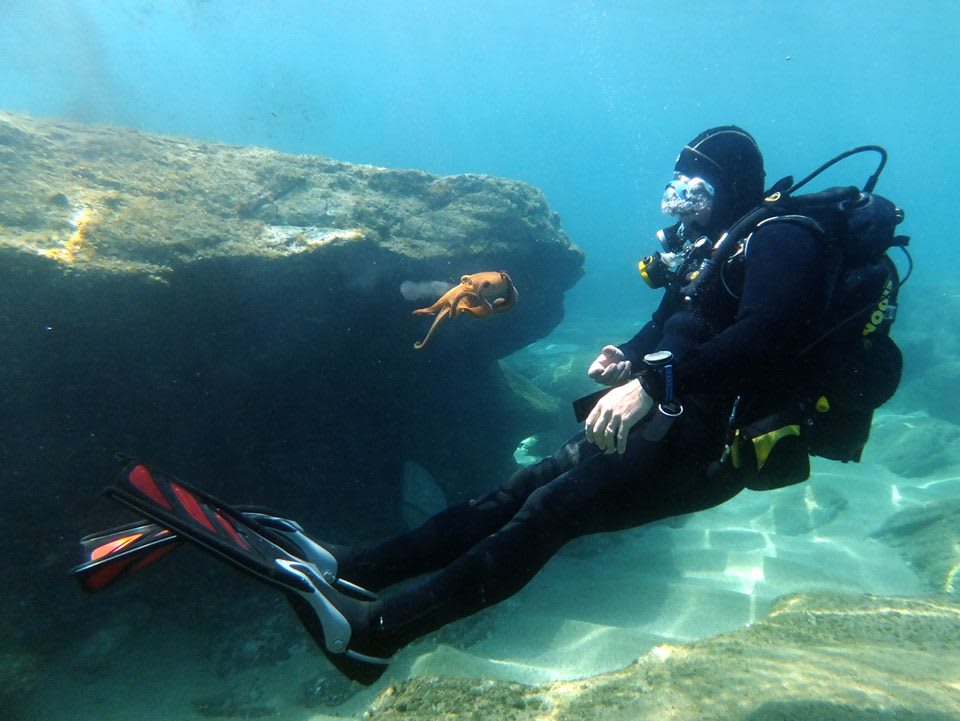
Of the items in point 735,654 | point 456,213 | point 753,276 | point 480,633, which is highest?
point 456,213

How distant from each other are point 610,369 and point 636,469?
0.83 metres

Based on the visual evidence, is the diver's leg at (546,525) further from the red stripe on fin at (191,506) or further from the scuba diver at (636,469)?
the red stripe on fin at (191,506)

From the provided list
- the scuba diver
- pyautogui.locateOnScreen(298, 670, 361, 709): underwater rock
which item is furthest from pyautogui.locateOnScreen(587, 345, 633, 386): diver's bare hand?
pyautogui.locateOnScreen(298, 670, 361, 709): underwater rock

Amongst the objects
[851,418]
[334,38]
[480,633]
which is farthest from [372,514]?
[334,38]

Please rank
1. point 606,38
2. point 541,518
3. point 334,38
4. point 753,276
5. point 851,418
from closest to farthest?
1. point 753,276
2. point 541,518
3. point 851,418
4. point 606,38
5. point 334,38

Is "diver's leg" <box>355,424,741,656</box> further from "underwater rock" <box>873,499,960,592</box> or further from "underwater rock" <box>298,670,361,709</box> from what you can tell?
"underwater rock" <box>873,499,960,592</box>

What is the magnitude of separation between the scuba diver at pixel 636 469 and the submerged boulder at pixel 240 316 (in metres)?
3.65

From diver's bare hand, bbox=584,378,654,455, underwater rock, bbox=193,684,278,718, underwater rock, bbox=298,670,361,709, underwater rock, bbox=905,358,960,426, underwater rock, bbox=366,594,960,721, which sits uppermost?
underwater rock, bbox=905,358,960,426

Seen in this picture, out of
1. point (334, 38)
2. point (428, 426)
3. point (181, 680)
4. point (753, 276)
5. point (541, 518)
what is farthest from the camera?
point (334, 38)

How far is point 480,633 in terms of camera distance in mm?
5449

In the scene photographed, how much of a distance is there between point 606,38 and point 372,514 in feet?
217

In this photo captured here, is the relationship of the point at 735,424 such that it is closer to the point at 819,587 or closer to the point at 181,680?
the point at 819,587

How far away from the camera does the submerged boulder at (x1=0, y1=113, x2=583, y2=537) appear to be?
189 inches

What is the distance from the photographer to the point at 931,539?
662cm
